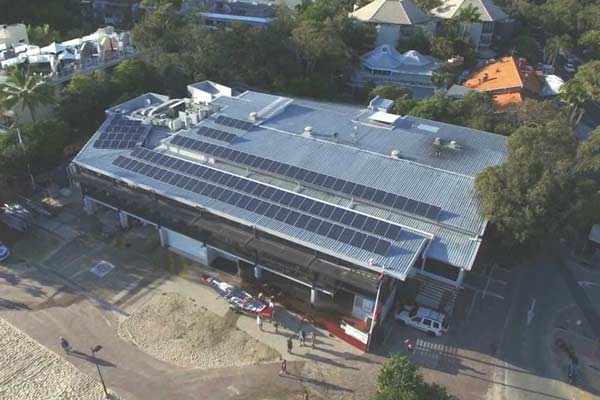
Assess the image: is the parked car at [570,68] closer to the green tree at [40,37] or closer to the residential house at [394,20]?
the residential house at [394,20]

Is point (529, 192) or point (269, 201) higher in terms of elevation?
point (529, 192)

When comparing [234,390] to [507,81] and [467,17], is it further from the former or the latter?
[467,17]

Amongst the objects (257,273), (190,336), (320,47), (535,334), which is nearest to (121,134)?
(257,273)

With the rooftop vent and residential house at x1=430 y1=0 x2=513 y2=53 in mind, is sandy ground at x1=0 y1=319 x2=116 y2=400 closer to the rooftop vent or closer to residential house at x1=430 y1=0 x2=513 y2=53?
the rooftop vent

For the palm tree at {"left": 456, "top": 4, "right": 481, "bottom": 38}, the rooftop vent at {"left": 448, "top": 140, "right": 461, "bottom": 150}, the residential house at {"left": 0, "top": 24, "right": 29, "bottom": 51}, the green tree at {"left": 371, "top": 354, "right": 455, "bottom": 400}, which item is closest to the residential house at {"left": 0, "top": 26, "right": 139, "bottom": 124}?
the residential house at {"left": 0, "top": 24, "right": 29, "bottom": 51}

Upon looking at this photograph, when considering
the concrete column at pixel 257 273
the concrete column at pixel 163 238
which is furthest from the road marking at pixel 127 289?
the concrete column at pixel 257 273

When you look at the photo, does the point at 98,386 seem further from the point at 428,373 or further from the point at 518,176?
the point at 518,176
